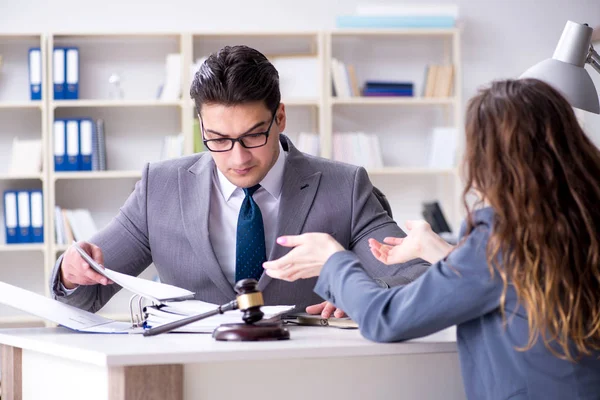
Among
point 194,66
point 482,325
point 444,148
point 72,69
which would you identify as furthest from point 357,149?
point 482,325

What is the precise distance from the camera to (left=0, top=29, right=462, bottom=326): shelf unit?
447cm

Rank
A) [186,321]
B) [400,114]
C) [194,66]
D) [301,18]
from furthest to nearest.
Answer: [400,114] < [301,18] < [194,66] < [186,321]

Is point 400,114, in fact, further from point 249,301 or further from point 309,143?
point 249,301

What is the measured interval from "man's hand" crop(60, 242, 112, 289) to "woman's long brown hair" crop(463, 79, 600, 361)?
2.61ft

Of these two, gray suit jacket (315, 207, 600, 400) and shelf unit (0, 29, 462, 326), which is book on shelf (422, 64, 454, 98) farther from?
gray suit jacket (315, 207, 600, 400)

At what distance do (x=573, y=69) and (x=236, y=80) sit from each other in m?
0.73

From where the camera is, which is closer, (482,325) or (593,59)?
(482,325)

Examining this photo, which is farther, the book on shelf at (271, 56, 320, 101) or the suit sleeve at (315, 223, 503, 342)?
the book on shelf at (271, 56, 320, 101)

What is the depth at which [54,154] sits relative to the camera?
14.6ft

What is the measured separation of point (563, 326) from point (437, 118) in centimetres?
379

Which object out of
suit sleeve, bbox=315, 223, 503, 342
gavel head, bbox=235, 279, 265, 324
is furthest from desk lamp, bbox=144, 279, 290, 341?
suit sleeve, bbox=315, 223, 503, 342

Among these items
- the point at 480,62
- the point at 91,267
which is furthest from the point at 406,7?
the point at 91,267

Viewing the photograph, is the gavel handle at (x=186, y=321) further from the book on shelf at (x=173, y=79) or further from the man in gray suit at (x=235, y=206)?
the book on shelf at (x=173, y=79)

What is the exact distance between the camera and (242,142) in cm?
189
